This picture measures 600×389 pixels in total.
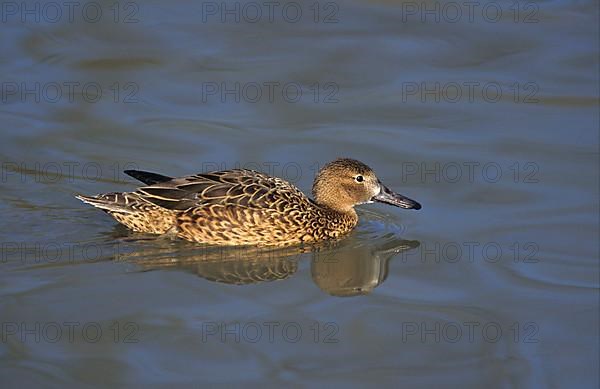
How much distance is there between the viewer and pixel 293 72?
13234 mm

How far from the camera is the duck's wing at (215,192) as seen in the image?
384 inches

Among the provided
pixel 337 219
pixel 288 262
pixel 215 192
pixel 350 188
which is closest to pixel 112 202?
pixel 215 192

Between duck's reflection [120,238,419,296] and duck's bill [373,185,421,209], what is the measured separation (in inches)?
12.1

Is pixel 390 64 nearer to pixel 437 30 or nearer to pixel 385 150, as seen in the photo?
pixel 437 30

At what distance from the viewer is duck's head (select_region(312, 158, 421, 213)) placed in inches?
398

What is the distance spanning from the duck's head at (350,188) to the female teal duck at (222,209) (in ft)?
0.40

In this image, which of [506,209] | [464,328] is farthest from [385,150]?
[464,328]

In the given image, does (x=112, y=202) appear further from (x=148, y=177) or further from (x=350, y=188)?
(x=350, y=188)

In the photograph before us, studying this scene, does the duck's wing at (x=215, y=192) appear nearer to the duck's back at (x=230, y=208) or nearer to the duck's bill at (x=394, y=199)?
the duck's back at (x=230, y=208)

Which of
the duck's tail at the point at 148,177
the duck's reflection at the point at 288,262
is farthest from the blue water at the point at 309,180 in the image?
the duck's tail at the point at 148,177

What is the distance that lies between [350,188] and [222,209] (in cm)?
113

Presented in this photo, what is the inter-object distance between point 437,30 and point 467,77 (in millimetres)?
1386

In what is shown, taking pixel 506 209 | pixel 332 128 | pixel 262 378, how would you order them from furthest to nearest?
pixel 332 128
pixel 506 209
pixel 262 378

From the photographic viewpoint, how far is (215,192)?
9.77m
